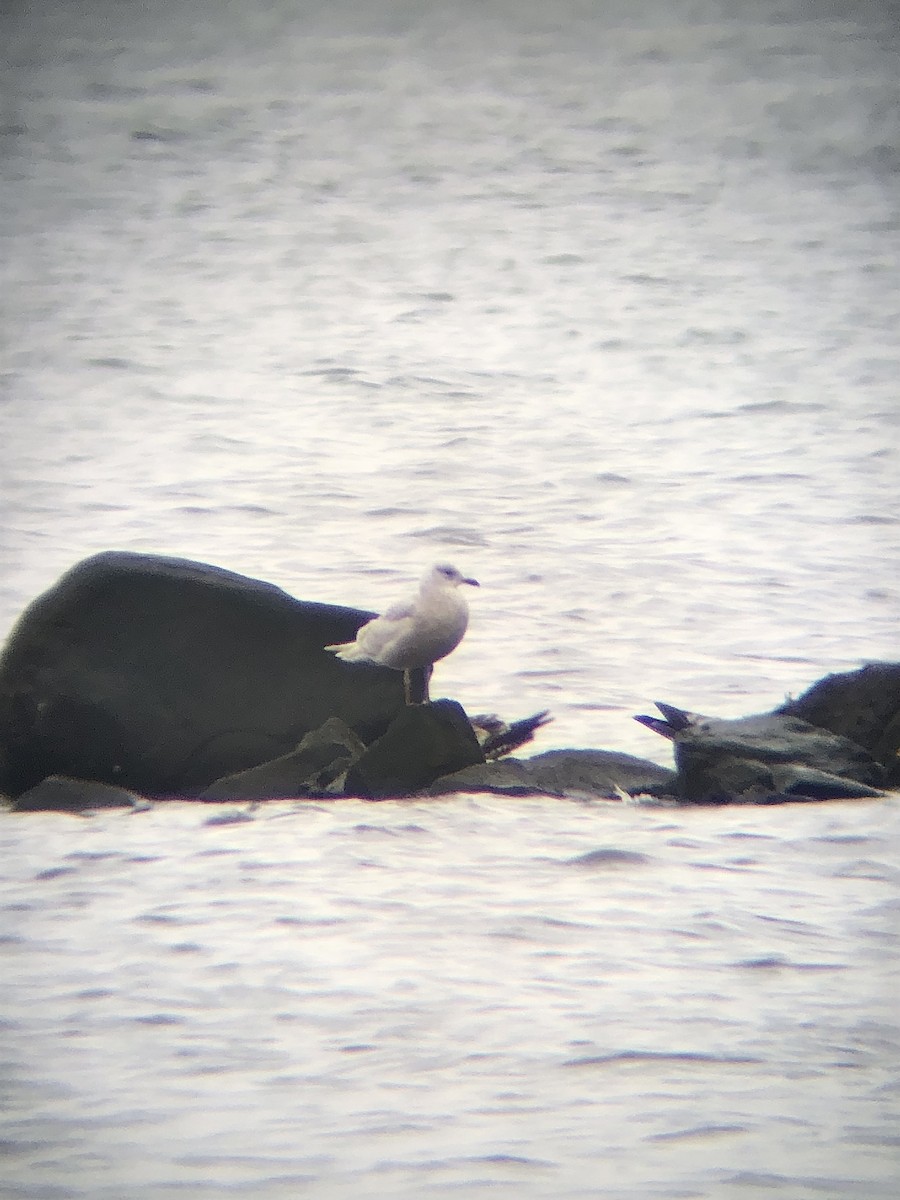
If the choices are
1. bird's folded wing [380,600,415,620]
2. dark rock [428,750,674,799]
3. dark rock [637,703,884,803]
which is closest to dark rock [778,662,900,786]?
dark rock [637,703,884,803]

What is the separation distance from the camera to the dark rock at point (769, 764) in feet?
22.6

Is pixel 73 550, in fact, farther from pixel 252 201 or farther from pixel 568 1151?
pixel 252 201

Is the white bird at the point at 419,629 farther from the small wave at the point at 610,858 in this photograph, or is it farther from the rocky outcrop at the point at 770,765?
the small wave at the point at 610,858

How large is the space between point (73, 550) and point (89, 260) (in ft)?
60.3

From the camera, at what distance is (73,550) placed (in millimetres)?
13133

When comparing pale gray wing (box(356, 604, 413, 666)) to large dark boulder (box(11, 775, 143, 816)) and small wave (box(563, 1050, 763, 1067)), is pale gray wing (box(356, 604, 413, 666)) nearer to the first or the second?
large dark boulder (box(11, 775, 143, 816))

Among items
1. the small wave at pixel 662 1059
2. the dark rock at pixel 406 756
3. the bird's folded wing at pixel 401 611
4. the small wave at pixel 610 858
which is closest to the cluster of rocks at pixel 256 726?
the dark rock at pixel 406 756

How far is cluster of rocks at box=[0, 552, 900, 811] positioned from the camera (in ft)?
22.6

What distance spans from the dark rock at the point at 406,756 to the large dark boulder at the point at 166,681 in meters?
0.38

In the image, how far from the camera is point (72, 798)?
22.5 feet

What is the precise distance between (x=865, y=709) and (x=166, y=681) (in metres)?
3.08

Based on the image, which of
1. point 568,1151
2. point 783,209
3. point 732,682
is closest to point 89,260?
point 783,209

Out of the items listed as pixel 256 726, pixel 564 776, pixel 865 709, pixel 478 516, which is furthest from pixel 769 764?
pixel 478 516

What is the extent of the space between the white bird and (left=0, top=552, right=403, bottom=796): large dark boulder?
240mm
